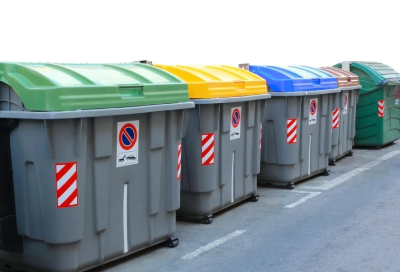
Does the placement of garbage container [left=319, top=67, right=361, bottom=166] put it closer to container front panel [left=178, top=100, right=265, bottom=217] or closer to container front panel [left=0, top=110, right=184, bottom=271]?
container front panel [left=178, top=100, right=265, bottom=217]

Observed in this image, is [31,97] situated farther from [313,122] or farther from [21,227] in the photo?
[313,122]

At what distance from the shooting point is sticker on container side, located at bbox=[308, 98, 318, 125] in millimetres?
8664

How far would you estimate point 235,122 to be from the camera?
6.84m

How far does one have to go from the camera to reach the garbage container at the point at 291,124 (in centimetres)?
812

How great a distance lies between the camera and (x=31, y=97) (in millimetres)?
4371

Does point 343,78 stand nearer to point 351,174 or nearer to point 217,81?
point 351,174

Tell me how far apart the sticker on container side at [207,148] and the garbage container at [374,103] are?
6.41 m

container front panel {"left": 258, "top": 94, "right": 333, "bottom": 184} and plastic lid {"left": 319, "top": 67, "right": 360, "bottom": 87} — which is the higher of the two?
plastic lid {"left": 319, "top": 67, "right": 360, "bottom": 87}

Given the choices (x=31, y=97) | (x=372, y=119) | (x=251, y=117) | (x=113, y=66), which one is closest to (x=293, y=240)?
(x=251, y=117)

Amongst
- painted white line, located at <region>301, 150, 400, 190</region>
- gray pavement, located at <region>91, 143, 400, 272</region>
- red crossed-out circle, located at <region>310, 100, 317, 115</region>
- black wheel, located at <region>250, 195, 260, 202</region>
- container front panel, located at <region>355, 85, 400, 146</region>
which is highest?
red crossed-out circle, located at <region>310, 100, 317, 115</region>

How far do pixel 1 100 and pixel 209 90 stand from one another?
2312 millimetres

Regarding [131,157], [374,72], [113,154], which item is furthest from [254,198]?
[374,72]

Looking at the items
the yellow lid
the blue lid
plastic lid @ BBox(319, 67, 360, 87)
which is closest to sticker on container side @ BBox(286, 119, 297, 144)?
the blue lid

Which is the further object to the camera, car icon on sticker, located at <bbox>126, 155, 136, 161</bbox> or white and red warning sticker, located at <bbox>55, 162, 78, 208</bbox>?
car icon on sticker, located at <bbox>126, 155, 136, 161</bbox>
